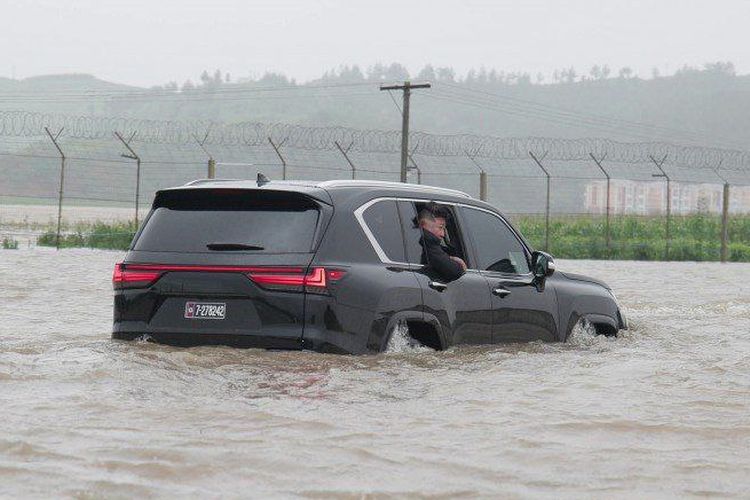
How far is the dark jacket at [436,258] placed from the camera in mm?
9680

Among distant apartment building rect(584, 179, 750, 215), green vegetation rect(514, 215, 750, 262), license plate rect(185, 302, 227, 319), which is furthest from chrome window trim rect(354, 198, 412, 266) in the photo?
distant apartment building rect(584, 179, 750, 215)

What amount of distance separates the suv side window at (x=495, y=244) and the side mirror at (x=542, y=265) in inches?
4.0

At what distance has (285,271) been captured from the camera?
8.73 metres

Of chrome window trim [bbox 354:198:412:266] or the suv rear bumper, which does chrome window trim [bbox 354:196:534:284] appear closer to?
chrome window trim [bbox 354:198:412:266]

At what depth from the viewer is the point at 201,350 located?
8.86 m

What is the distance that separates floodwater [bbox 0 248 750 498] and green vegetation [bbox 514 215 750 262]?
75.8ft

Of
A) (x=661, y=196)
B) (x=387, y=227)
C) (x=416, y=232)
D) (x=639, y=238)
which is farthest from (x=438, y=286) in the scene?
(x=661, y=196)

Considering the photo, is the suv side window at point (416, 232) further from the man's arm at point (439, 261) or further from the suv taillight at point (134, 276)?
the suv taillight at point (134, 276)

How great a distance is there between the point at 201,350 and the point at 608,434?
2581mm

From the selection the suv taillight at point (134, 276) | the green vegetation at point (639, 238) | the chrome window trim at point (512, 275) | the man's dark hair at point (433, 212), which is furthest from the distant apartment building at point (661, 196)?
the suv taillight at point (134, 276)

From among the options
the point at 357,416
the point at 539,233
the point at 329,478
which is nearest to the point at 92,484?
the point at 329,478

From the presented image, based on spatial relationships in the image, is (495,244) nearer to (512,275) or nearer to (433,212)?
(512,275)

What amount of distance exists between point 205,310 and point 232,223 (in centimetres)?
55

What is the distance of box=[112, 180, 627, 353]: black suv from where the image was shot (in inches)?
344
